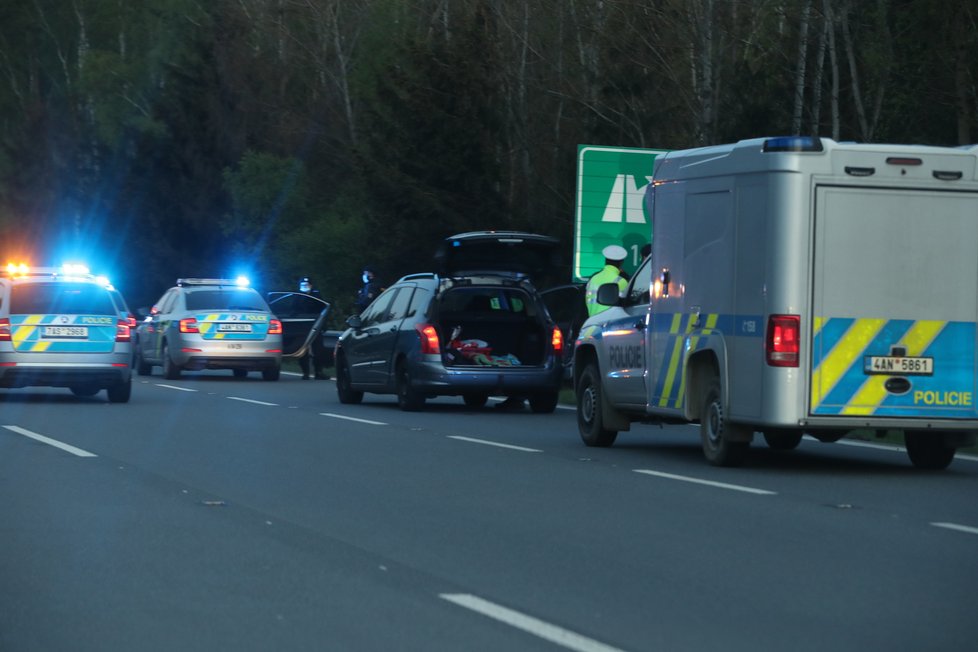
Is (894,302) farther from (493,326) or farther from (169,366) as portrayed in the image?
(169,366)

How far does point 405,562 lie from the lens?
29.0 feet

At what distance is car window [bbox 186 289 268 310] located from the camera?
30.4 metres

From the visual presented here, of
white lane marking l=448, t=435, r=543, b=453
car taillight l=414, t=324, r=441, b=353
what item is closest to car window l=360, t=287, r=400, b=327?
car taillight l=414, t=324, r=441, b=353

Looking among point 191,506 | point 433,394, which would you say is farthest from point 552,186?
point 191,506

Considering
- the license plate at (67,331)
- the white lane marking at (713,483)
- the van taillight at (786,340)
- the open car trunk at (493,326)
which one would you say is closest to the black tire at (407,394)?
the open car trunk at (493,326)

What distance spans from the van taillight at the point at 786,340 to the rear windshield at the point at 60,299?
468 inches

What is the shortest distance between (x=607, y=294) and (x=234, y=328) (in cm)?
1510

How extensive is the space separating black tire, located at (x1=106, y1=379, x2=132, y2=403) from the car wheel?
7.21m

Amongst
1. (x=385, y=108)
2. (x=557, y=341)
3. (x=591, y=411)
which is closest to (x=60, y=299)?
(x=557, y=341)

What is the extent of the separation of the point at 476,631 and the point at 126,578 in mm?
2070

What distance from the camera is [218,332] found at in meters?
29.7

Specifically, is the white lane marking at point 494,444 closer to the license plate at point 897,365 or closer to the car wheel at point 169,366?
the license plate at point 897,365

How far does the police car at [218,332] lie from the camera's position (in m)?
29.7

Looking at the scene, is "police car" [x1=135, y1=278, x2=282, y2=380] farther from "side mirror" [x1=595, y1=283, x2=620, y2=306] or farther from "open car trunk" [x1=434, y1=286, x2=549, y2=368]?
"side mirror" [x1=595, y1=283, x2=620, y2=306]
